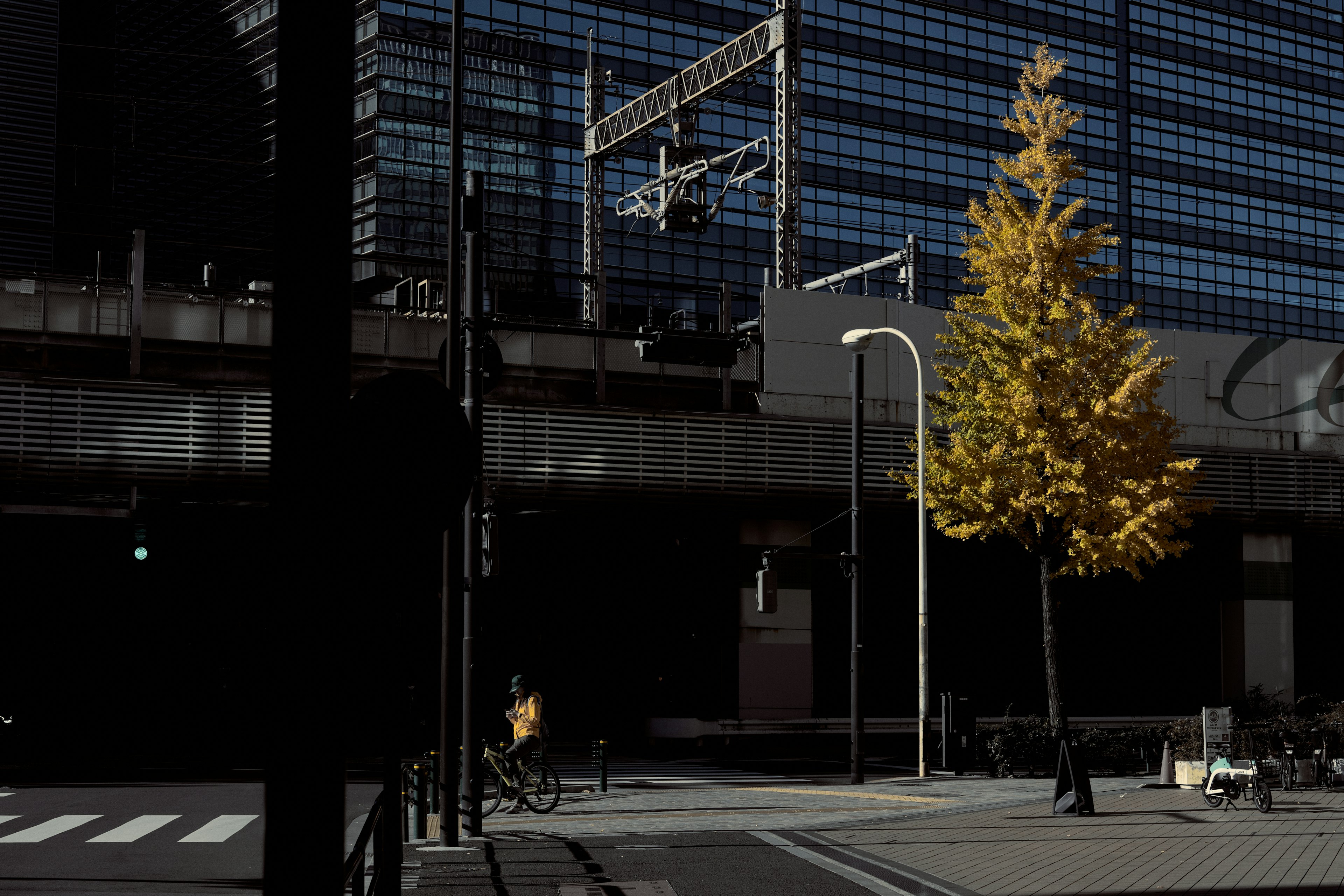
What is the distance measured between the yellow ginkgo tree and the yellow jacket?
31.2ft

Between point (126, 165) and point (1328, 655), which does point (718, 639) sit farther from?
point (126, 165)

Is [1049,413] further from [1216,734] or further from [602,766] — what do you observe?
[602,766]

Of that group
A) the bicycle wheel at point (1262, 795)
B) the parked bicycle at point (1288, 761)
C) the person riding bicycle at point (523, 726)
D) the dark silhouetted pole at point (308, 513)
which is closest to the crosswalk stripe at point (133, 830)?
the person riding bicycle at point (523, 726)

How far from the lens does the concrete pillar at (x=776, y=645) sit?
30891 millimetres

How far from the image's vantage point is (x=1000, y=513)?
25656 millimetres

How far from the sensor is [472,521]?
55.7 ft

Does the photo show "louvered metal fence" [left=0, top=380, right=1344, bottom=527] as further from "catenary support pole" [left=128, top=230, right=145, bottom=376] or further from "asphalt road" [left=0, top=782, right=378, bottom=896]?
"asphalt road" [left=0, top=782, right=378, bottom=896]

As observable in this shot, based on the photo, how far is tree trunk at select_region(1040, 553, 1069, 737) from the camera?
976 inches

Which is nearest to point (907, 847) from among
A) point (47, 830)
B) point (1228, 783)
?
point (1228, 783)

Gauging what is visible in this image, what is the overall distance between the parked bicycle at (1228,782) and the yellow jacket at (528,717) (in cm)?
902

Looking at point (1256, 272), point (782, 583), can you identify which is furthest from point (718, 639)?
point (1256, 272)

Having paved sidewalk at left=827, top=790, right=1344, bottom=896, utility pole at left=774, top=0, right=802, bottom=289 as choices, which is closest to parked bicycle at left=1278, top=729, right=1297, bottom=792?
paved sidewalk at left=827, top=790, right=1344, bottom=896

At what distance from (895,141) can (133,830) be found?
54.2 meters

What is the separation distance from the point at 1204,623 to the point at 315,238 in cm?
3706
